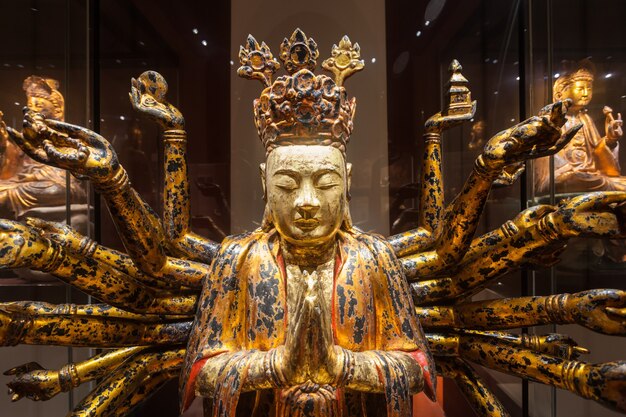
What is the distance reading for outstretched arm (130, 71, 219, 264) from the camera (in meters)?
1.87

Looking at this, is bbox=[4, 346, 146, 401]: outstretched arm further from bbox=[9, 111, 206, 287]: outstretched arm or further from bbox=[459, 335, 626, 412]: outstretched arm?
bbox=[459, 335, 626, 412]: outstretched arm

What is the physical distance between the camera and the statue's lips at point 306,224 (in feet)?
5.09

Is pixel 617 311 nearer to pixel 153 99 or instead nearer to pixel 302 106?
pixel 302 106

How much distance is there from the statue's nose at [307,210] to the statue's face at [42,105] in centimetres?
172

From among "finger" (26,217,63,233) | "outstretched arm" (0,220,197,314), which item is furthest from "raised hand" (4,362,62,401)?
"finger" (26,217,63,233)

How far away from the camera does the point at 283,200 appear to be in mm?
1591

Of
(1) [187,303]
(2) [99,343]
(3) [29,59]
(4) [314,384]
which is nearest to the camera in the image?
(4) [314,384]

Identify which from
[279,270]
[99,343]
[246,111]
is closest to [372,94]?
[246,111]

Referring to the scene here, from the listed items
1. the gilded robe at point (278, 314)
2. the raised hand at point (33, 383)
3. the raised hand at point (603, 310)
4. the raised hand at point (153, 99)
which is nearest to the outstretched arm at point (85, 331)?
the raised hand at point (33, 383)

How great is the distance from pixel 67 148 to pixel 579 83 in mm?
2628

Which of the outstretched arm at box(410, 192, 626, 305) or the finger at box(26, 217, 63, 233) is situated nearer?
the outstretched arm at box(410, 192, 626, 305)

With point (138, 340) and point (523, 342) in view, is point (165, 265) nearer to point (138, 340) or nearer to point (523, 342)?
point (138, 340)

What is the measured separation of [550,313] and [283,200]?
45.7 inches

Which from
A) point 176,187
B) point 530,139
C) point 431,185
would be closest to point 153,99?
point 176,187
